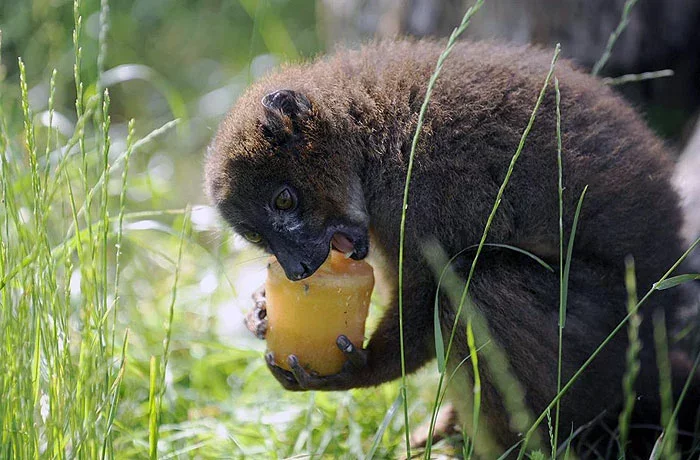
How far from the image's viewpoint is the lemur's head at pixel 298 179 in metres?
4.04

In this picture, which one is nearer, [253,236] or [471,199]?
[471,199]

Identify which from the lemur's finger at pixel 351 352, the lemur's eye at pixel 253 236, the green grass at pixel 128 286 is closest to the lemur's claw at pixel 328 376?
the lemur's finger at pixel 351 352

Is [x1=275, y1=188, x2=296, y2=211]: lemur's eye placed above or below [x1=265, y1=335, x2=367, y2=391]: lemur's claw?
above

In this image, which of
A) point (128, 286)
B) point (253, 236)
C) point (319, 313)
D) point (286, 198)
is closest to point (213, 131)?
point (128, 286)

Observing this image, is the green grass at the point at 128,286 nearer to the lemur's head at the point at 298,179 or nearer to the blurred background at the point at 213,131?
the blurred background at the point at 213,131

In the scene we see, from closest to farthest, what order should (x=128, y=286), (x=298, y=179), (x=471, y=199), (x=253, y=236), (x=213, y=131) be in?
1. (x=471, y=199)
2. (x=298, y=179)
3. (x=253, y=236)
4. (x=128, y=286)
5. (x=213, y=131)

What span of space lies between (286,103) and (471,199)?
34.9 inches

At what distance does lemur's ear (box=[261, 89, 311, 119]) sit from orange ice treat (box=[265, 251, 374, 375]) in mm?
669

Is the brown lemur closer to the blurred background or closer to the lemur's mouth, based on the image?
the lemur's mouth

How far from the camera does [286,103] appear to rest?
13.1 ft

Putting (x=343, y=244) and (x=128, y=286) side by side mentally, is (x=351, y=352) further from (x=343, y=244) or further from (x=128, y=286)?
(x=128, y=286)

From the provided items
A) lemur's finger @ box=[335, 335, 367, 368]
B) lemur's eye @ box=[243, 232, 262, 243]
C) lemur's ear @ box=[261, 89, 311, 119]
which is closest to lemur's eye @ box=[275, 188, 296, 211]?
lemur's eye @ box=[243, 232, 262, 243]

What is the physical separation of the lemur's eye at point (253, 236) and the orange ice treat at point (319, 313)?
0.76 ft

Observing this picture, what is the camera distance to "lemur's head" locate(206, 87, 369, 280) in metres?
4.04
